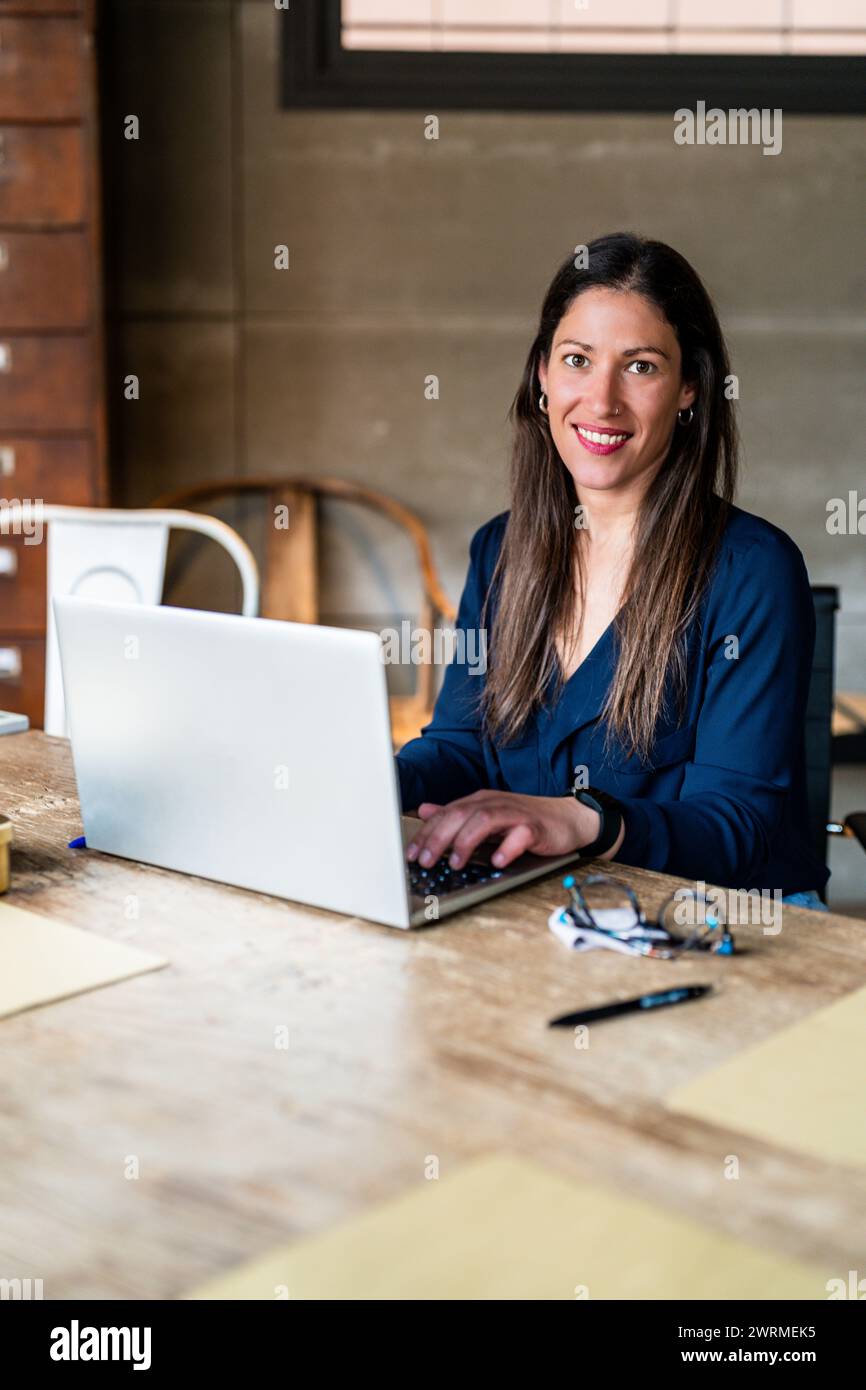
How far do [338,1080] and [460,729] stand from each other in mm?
1023

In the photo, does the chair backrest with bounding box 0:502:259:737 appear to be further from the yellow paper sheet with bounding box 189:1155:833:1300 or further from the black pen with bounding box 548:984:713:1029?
the yellow paper sheet with bounding box 189:1155:833:1300

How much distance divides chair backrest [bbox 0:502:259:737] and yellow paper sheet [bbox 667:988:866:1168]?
176cm

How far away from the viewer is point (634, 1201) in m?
0.76

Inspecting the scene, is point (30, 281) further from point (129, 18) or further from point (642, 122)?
point (642, 122)

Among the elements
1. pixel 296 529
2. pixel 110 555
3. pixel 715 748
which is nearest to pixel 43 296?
pixel 296 529

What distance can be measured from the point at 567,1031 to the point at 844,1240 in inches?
11.3

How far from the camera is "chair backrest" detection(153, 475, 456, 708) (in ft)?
12.7

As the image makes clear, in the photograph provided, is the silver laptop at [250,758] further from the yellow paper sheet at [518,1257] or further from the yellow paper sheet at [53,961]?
the yellow paper sheet at [518,1257]

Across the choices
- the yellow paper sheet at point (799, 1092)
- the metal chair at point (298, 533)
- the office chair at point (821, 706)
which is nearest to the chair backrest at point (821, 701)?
the office chair at point (821, 706)

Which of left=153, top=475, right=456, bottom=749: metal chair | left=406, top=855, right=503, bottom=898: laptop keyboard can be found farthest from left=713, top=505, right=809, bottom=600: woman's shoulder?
left=153, top=475, right=456, bottom=749: metal chair

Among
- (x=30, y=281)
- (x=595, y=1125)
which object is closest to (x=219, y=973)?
(x=595, y=1125)

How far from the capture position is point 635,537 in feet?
5.99

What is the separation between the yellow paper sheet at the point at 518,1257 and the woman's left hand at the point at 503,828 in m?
0.53

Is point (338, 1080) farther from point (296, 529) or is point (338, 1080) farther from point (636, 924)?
point (296, 529)
